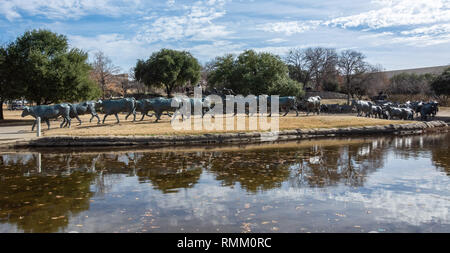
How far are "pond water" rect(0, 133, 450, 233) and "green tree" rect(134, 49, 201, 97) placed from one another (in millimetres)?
36770

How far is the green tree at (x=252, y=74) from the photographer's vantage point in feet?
125

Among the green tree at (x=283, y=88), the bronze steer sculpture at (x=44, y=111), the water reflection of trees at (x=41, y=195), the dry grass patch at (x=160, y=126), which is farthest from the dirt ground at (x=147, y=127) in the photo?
the green tree at (x=283, y=88)

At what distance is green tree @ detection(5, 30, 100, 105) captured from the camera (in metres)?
25.8

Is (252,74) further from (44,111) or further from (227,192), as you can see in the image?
(227,192)

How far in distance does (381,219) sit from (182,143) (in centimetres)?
1190

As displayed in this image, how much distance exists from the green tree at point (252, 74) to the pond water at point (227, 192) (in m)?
25.2

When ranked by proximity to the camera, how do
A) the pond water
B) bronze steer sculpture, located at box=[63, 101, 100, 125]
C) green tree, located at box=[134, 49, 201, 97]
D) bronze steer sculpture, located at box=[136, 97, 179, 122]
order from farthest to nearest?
green tree, located at box=[134, 49, 201, 97] < bronze steer sculpture, located at box=[136, 97, 179, 122] < bronze steer sculpture, located at box=[63, 101, 100, 125] < the pond water

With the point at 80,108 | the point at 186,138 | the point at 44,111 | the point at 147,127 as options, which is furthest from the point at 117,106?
the point at 186,138

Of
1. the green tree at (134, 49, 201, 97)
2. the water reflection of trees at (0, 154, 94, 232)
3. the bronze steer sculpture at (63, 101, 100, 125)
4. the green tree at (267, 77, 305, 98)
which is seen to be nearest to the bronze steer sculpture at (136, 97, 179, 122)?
the bronze steer sculpture at (63, 101, 100, 125)

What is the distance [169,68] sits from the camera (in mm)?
49125

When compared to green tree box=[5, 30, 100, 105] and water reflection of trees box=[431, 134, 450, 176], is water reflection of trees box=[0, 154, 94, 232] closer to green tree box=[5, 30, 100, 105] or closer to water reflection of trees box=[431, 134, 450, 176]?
water reflection of trees box=[431, 134, 450, 176]

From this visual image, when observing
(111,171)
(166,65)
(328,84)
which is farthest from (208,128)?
(328,84)

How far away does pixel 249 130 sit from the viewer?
18.5m

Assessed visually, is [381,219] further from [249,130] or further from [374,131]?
[374,131]
